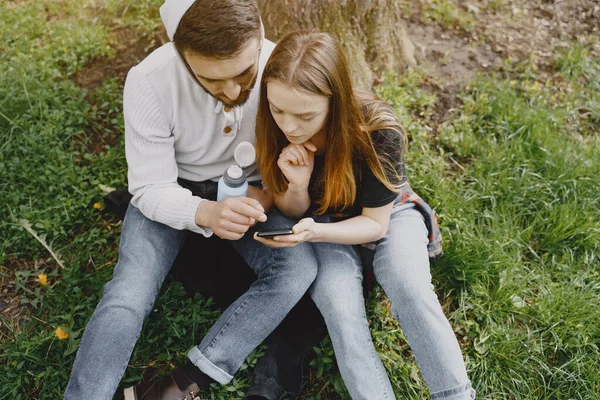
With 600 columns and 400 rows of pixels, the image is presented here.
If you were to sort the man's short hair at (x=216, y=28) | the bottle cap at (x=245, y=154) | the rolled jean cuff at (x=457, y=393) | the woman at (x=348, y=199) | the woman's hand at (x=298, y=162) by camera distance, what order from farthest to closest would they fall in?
1. the bottle cap at (x=245, y=154)
2. the woman's hand at (x=298, y=162)
3. the rolled jean cuff at (x=457, y=393)
4. the woman at (x=348, y=199)
5. the man's short hair at (x=216, y=28)

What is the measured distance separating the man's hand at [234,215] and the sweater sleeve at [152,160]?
0.12 metres

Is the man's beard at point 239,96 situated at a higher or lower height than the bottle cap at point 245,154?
higher

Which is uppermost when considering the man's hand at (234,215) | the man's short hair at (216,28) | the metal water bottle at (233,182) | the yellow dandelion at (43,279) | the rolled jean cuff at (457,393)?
the man's short hair at (216,28)

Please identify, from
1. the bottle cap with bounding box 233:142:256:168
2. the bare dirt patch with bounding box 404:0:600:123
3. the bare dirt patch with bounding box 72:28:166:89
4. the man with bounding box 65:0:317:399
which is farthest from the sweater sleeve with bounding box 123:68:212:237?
the bare dirt patch with bounding box 404:0:600:123

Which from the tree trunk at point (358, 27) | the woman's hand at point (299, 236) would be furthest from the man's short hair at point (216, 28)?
the tree trunk at point (358, 27)

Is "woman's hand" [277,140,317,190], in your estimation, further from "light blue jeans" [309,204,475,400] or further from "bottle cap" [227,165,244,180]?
"light blue jeans" [309,204,475,400]

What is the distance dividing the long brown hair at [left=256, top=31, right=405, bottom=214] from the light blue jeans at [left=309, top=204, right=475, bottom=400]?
0.87 feet

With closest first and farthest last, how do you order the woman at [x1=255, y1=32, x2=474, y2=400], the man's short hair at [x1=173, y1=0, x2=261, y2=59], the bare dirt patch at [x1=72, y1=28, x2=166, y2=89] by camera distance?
the man's short hair at [x1=173, y1=0, x2=261, y2=59], the woman at [x1=255, y1=32, x2=474, y2=400], the bare dirt patch at [x1=72, y1=28, x2=166, y2=89]

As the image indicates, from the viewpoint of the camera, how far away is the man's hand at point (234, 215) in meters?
2.25

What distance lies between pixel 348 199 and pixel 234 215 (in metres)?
0.53

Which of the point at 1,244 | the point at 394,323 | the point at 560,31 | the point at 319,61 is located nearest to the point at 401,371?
the point at 394,323

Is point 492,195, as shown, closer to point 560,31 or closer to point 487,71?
point 487,71

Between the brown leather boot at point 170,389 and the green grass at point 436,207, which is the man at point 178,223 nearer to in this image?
the brown leather boot at point 170,389

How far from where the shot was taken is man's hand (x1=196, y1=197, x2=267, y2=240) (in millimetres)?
2250
